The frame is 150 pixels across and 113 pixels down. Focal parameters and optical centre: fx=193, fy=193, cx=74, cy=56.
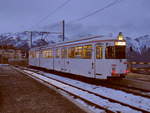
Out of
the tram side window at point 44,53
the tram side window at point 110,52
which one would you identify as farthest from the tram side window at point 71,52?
the tram side window at point 44,53

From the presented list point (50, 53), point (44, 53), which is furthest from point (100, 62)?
point (44, 53)

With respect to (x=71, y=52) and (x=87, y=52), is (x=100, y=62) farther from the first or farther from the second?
(x=71, y=52)

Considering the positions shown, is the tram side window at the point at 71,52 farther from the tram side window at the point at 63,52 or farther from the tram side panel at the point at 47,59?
the tram side panel at the point at 47,59

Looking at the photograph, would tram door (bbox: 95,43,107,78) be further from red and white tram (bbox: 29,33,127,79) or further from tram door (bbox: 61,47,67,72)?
tram door (bbox: 61,47,67,72)

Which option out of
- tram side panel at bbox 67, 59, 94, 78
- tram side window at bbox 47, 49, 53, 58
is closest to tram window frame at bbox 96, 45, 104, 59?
tram side panel at bbox 67, 59, 94, 78

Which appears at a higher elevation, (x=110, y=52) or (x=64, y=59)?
(x=110, y=52)

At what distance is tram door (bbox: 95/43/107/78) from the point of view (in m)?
11.9

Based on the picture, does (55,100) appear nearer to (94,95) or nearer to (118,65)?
(94,95)

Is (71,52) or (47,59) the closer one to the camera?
(71,52)

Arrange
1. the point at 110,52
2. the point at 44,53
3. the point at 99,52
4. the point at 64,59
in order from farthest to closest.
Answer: the point at 44,53 < the point at 64,59 < the point at 99,52 < the point at 110,52

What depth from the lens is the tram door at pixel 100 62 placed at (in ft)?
39.0

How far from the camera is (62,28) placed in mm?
25672

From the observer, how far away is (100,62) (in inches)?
476

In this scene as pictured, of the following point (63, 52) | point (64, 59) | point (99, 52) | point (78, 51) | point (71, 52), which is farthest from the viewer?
point (63, 52)
